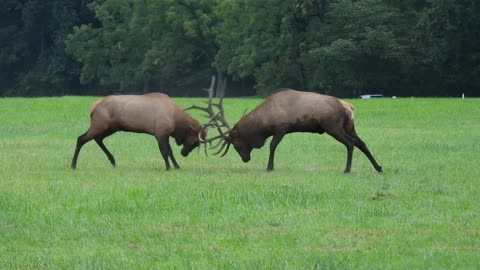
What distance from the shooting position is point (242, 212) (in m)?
11.6

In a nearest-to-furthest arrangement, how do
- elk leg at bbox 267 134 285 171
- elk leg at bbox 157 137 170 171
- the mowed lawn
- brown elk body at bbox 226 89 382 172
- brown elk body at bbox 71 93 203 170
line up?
the mowed lawn
brown elk body at bbox 226 89 382 172
elk leg at bbox 267 134 285 171
elk leg at bbox 157 137 170 171
brown elk body at bbox 71 93 203 170

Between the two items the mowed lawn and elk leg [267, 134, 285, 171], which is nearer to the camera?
the mowed lawn

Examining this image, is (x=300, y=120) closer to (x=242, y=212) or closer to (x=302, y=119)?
(x=302, y=119)

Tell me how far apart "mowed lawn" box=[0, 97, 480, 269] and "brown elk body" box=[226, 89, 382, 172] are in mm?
498

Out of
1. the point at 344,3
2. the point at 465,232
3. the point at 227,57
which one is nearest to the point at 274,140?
the point at 465,232

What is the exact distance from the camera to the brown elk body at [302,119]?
677 inches

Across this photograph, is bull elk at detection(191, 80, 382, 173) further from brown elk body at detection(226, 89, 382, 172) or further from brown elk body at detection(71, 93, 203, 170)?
brown elk body at detection(71, 93, 203, 170)

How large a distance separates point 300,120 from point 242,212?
19.6 ft

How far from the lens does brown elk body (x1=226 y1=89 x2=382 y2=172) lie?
17203 mm

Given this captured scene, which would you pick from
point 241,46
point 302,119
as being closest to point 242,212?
point 302,119

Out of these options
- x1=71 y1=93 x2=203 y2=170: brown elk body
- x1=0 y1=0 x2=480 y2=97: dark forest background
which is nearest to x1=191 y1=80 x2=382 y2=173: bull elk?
x1=71 y1=93 x2=203 y2=170: brown elk body

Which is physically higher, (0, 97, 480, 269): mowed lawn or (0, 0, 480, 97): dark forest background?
(0, 97, 480, 269): mowed lawn

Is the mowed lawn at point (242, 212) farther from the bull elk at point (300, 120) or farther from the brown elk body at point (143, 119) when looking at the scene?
the brown elk body at point (143, 119)

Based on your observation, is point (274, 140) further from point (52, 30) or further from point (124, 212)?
point (52, 30)
